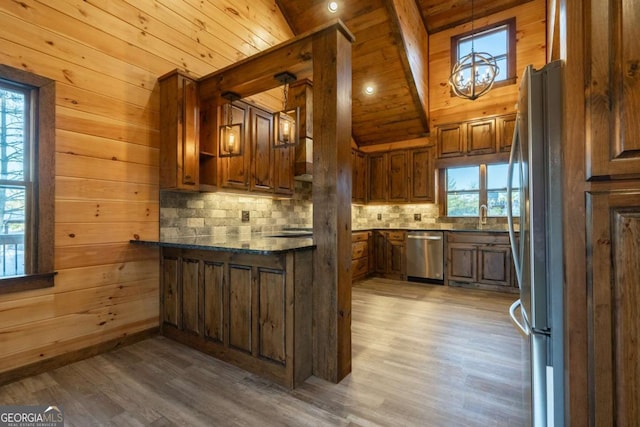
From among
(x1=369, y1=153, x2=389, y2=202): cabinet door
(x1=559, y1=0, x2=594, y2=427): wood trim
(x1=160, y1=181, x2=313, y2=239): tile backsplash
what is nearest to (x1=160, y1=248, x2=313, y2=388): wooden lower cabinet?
(x1=160, y1=181, x2=313, y2=239): tile backsplash

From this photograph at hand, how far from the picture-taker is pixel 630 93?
1068 millimetres

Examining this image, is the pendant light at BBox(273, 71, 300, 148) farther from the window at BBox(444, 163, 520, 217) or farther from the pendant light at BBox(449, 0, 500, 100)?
the window at BBox(444, 163, 520, 217)

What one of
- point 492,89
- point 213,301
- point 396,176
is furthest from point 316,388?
point 492,89

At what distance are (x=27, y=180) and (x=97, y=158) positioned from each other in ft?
1.56

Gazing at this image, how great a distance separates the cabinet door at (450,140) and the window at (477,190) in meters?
0.34

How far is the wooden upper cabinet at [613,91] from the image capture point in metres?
1.07

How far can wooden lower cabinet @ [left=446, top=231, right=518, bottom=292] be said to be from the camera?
4.43 meters

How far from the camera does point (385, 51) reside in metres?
4.52

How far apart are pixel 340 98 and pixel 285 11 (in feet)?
10.6

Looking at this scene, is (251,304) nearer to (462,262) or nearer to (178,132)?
(178,132)

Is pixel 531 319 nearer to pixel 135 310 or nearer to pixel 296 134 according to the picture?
pixel 296 134

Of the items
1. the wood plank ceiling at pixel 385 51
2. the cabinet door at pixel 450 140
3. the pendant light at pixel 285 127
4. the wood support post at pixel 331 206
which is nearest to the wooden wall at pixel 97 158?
the pendant light at pixel 285 127

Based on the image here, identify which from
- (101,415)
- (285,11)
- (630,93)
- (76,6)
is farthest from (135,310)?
(285,11)

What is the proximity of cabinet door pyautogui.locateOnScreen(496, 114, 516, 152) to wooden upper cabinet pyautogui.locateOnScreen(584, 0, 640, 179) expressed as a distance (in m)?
4.15
